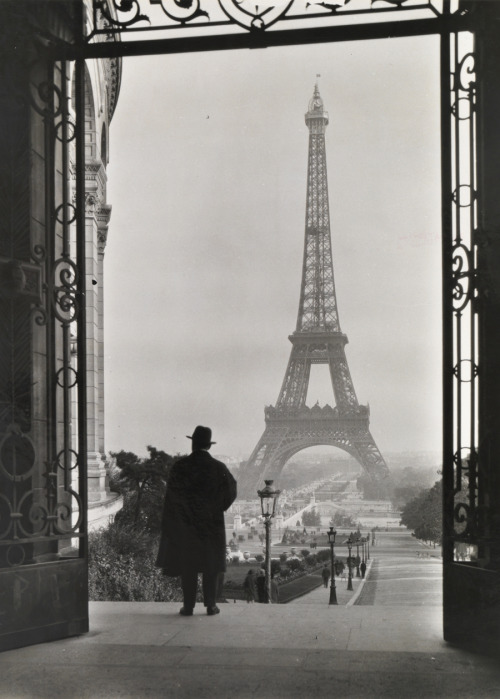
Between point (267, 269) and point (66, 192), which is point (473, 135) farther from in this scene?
point (267, 269)

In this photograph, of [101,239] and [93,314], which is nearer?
[93,314]

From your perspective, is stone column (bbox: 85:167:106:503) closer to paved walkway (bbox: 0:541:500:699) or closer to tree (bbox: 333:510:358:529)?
tree (bbox: 333:510:358:529)

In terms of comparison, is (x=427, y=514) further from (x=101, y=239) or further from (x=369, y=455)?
(x=369, y=455)

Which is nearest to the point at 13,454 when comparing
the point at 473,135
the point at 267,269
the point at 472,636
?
the point at 472,636

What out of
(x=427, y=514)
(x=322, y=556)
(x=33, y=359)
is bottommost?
(x=322, y=556)

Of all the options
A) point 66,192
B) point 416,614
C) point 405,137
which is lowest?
point 416,614

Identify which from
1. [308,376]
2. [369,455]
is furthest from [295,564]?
[308,376]

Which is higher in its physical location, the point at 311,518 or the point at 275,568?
the point at 311,518

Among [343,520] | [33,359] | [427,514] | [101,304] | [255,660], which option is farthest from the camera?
[343,520]
